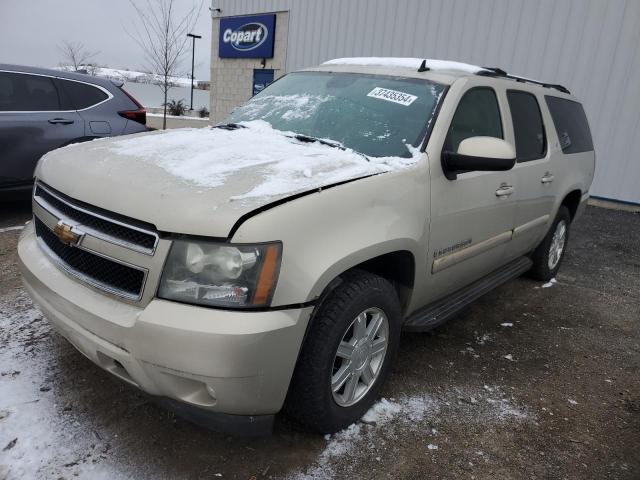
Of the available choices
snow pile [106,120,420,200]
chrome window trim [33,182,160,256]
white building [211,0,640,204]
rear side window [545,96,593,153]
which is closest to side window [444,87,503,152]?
snow pile [106,120,420,200]

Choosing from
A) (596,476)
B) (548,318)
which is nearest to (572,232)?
(548,318)

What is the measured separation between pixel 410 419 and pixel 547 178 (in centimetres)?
241

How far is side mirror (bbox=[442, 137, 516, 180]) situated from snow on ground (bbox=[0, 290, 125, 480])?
7.05 ft

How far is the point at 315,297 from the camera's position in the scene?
76.2 inches

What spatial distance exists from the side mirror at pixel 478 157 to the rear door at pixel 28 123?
14.5ft

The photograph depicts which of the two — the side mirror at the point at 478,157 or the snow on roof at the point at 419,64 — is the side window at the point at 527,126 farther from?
the side mirror at the point at 478,157

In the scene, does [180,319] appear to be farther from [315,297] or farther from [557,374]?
[557,374]

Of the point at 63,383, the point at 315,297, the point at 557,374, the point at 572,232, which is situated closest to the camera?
the point at 315,297

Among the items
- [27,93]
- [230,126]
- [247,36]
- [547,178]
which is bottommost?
[547,178]

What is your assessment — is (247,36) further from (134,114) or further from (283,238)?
(283,238)

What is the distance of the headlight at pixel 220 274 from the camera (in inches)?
71.0

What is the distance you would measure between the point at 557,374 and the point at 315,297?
214 centimetres

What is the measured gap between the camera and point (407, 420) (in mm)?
2566

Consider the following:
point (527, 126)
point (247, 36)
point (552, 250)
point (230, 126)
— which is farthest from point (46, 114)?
point (247, 36)
